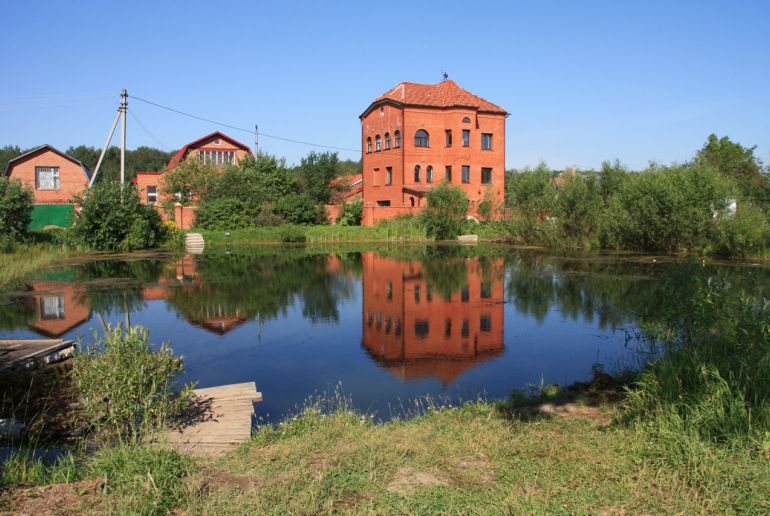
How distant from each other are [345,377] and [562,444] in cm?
476

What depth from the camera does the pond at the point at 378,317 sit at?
30.6 feet

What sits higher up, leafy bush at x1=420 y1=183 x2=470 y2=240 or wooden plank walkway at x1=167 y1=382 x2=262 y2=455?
leafy bush at x1=420 y1=183 x2=470 y2=240

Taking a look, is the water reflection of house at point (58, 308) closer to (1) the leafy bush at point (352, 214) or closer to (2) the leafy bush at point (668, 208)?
(2) the leafy bush at point (668, 208)

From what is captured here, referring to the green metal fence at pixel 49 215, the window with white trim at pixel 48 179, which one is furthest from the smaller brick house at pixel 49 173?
the green metal fence at pixel 49 215

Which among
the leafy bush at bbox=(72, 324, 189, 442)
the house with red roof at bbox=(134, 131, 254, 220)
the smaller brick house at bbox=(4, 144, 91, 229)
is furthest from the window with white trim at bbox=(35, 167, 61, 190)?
the leafy bush at bbox=(72, 324, 189, 442)

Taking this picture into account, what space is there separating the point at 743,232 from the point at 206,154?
139 feet

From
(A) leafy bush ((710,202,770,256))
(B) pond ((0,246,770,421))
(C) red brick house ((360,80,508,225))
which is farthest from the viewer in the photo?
(C) red brick house ((360,80,508,225))

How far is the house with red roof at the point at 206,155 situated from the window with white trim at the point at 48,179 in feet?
20.0

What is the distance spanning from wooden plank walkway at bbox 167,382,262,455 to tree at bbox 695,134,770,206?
33.6m

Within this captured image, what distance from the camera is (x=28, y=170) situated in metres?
44.9

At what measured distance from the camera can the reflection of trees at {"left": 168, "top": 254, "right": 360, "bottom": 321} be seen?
15695 millimetres

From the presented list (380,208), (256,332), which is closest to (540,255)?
(380,208)

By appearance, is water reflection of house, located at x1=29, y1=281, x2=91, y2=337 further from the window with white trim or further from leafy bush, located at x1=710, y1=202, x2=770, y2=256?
the window with white trim

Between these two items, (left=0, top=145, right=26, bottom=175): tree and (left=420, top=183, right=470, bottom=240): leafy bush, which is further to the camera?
(left=0, top=145, right=26, bottom=175): tree
